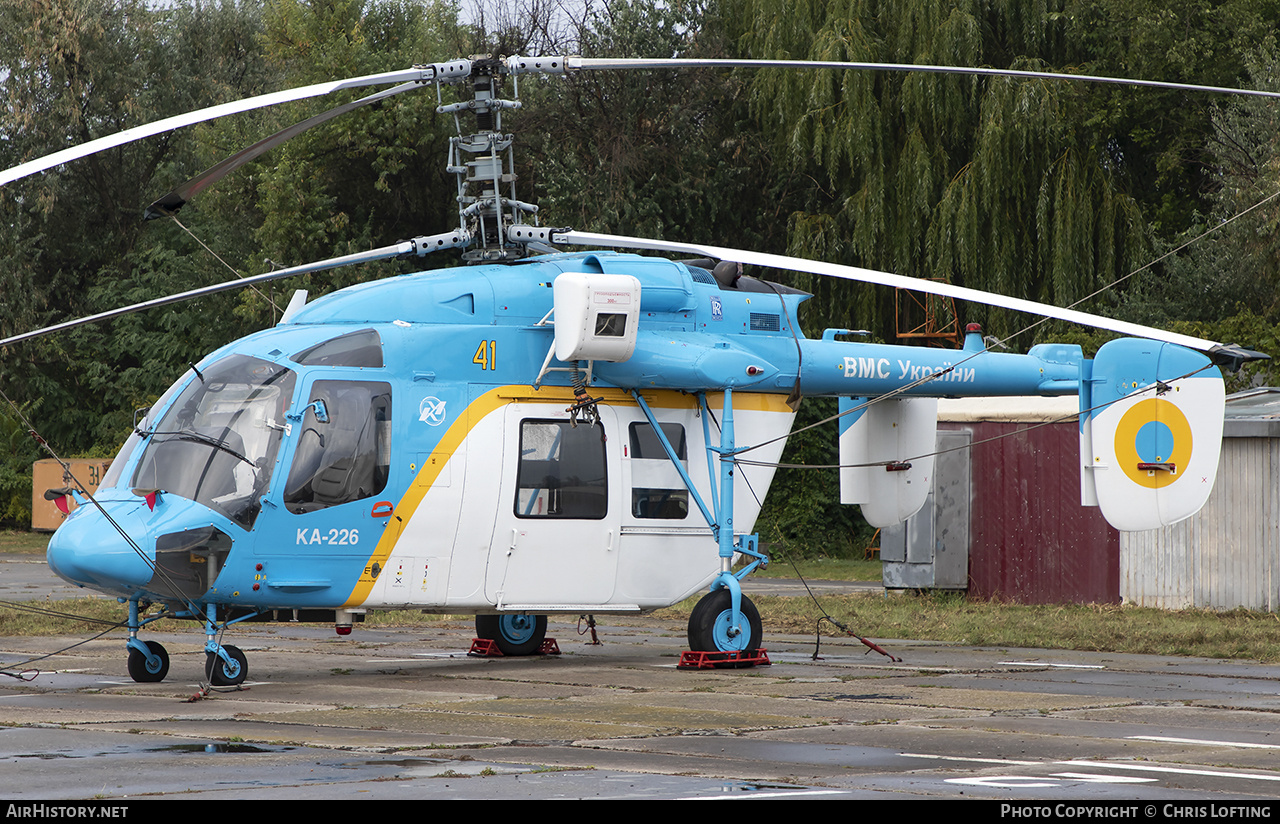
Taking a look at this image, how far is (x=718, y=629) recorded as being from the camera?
12555 mm

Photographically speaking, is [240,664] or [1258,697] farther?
[240,664]

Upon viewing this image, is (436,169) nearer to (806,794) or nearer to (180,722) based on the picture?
(180,722)

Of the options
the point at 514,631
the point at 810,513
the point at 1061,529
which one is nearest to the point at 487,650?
the point at 514,631

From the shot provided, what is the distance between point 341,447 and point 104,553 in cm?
196

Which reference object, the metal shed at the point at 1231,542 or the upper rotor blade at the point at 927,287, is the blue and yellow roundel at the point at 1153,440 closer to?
the upper rotor blade at the point at 927,287

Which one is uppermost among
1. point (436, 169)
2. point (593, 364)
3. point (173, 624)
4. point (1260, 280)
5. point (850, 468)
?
point (436, 169)

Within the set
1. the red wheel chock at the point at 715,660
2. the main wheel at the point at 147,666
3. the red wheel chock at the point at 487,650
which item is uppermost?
the main wheel at the point at 147,666

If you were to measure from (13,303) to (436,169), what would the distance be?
1276 cm

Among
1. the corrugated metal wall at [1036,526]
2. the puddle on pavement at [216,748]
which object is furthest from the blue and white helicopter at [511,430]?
the corrugated metal wall at [1036,526]

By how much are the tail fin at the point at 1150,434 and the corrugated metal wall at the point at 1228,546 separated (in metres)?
4.10

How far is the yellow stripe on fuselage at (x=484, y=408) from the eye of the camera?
11.8m

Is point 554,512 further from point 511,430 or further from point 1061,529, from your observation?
point 1061,529

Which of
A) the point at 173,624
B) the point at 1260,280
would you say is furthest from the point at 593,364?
the point at 1260,280

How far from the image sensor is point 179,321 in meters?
40.1
